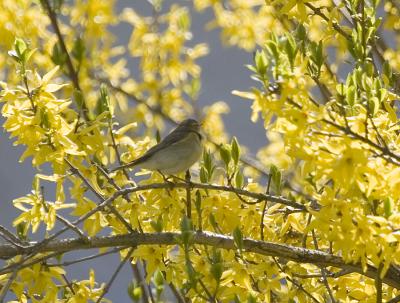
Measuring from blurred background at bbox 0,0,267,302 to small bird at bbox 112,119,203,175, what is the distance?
3.14 metres

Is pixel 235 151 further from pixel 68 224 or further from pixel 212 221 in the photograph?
pixel 68 224

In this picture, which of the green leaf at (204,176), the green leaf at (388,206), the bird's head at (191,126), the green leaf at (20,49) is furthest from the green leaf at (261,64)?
the bird's head at (191,126)

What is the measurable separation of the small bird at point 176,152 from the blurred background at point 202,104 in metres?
3.14

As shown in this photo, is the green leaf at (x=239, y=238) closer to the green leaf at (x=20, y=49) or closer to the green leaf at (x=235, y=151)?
the green leaf at (x=235, y=151)

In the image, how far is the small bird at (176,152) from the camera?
9.52 ft

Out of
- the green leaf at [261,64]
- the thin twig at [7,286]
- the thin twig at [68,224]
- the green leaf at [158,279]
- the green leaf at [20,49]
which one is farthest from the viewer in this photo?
the green leaf at [158,279]

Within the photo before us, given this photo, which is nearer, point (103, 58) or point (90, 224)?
point (90, 224)

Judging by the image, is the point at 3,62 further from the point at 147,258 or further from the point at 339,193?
the point at 339,193

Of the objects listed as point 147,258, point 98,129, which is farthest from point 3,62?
point 147,258

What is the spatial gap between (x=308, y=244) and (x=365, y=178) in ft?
2.64

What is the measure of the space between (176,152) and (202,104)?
3.94 metres

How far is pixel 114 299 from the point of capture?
662 centimetres

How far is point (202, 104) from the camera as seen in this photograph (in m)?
7.07

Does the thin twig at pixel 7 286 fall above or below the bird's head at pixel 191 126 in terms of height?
below
